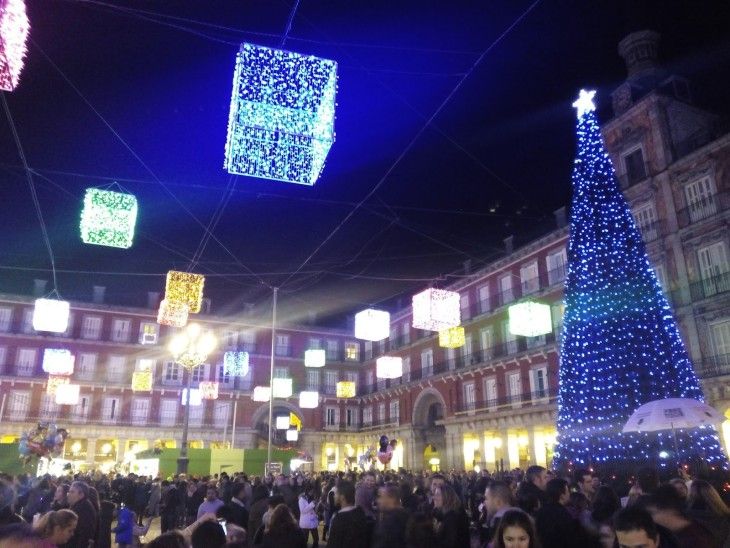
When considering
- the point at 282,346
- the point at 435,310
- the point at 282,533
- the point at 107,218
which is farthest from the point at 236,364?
the point at 282,533

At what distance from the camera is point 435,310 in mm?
17688

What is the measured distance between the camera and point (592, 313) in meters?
14.0

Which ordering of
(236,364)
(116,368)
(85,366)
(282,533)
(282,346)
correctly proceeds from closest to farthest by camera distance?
(282,533)
(236,364)
(85,366)
(116,368)
(282,346)

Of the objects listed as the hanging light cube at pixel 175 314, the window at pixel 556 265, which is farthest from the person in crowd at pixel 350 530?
the window at pixel 556 265

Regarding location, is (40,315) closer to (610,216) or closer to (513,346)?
(610,216)

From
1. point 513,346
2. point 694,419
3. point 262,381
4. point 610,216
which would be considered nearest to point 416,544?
point 694,419

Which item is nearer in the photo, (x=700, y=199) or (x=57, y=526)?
(x=57, y=526)

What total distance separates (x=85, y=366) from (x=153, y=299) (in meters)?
6.82

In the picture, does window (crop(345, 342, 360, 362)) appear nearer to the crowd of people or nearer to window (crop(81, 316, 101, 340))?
window (crop(81, 316, 101, 340))

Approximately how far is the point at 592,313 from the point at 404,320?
26742mm

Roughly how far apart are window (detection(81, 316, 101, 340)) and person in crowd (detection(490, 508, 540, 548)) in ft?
133

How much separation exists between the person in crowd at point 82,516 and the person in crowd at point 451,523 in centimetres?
347

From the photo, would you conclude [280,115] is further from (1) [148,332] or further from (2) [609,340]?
(1) [148,332]

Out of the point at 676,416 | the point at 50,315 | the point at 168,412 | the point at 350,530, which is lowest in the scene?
the point at 350,530
